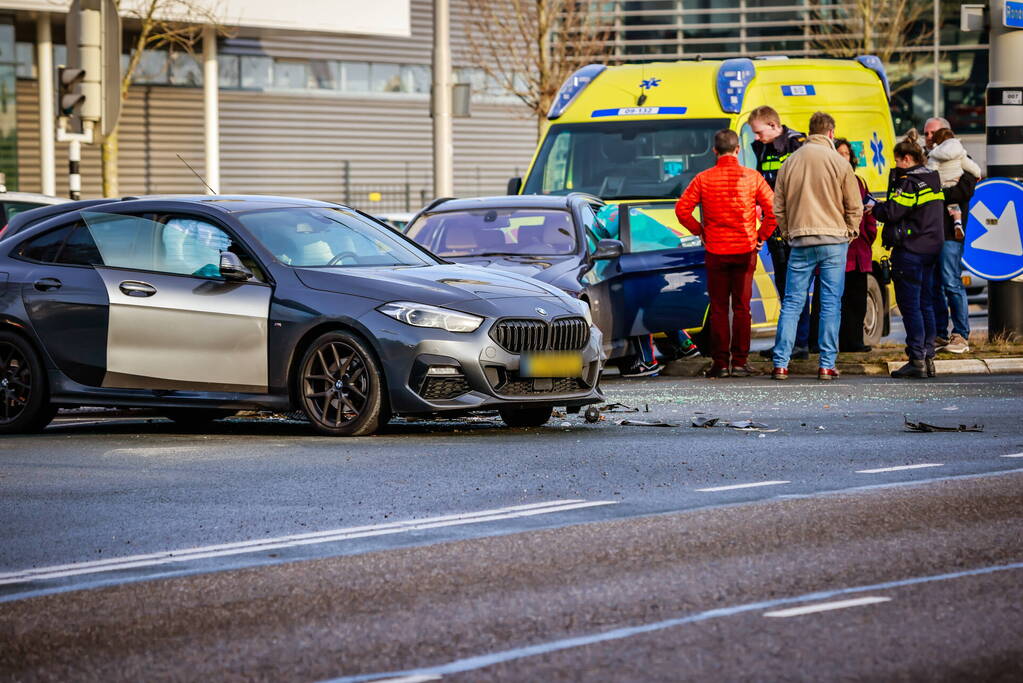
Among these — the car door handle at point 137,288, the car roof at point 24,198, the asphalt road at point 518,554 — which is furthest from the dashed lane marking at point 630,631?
the car roof at point 24,198

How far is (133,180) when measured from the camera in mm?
36219

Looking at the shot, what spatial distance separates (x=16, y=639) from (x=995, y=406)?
26.0ft

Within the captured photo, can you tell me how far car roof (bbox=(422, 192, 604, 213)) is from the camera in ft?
48.2

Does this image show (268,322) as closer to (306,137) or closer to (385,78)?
(306,137)

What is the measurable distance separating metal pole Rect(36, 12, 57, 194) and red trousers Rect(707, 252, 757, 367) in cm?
2039

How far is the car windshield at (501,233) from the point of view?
14266mm

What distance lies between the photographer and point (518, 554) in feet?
21.6

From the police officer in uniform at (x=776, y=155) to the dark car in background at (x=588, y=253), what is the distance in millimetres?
710

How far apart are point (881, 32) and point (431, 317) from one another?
3797cm

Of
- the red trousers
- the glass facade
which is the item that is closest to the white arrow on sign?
the red trousers

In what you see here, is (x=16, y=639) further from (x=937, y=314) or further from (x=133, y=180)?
(x=133, y=180)

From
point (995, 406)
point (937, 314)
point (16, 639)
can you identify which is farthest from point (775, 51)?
point (16, 639)

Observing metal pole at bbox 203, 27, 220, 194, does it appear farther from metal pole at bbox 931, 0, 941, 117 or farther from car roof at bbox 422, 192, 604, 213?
metal pole at bbox 931, 0, 941, 117

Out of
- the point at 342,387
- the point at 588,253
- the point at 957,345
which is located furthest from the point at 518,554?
the point at 957,345
